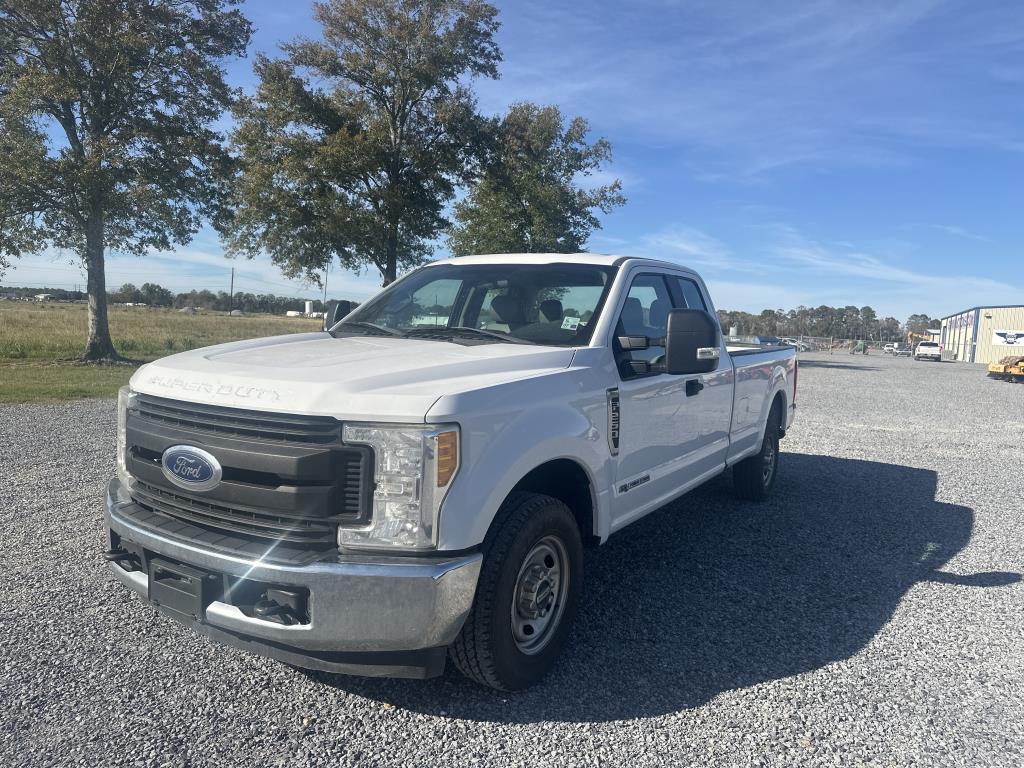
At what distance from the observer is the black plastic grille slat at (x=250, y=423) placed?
256 cm

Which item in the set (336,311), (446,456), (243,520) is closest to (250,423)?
(243,520)

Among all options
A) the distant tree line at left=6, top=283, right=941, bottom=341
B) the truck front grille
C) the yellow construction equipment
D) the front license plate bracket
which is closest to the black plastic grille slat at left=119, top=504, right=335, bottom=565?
the truck front grille

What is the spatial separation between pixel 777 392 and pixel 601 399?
3.62 meters

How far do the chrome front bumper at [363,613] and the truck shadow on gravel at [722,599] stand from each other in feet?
1.59

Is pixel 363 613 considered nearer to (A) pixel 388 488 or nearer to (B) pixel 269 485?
(A) pixel 388 488

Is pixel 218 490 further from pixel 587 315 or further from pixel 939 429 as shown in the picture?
pixel 939 429

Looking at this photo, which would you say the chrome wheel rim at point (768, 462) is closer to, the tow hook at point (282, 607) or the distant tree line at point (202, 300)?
the tow hook at point (282, 607)

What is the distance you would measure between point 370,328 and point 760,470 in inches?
149

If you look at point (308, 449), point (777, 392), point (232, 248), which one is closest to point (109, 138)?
point (232, 248)

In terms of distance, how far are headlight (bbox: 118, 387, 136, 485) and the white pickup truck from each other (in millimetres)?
14

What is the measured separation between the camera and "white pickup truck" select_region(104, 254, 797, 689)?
2512 millimetres

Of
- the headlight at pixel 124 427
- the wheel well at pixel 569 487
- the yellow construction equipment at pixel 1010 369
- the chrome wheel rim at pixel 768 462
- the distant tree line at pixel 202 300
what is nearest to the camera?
the headlight at pixel 124 427

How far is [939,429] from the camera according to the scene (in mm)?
11852

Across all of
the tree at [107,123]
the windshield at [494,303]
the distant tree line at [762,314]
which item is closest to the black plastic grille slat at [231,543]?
the windshield at [494,303]
